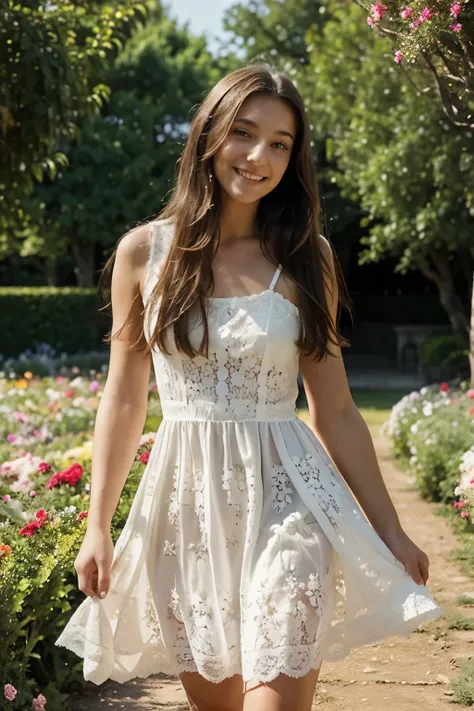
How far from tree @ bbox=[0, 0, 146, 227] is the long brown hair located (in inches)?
157

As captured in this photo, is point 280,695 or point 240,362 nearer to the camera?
point 280,695

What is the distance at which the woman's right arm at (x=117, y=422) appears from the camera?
2.46m

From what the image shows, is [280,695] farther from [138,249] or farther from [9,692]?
[9,692]

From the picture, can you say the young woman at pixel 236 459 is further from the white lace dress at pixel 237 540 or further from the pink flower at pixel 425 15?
the pink flower at pixel 425 15

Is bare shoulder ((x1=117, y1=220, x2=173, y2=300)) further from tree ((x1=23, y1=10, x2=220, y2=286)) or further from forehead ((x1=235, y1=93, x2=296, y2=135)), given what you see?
tree ((x1=23, y1=10, x2=220, y2=286))

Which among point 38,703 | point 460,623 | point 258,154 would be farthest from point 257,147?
point 460,623

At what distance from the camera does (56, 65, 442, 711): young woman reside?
7.82 feet

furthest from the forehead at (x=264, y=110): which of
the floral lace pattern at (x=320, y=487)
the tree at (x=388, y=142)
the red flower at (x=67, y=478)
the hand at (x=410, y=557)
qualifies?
the tree at (x=388, y=142)

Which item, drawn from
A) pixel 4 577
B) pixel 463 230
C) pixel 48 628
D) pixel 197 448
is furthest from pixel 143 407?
pixel 463 230

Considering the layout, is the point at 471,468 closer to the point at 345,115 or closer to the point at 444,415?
the point at 444,415

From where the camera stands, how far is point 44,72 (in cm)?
634

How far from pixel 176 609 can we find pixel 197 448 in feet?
1.27

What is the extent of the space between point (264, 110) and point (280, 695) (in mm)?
1359

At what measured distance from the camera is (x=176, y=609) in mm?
2512
